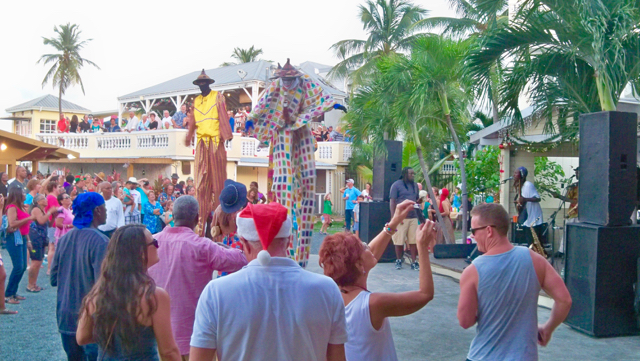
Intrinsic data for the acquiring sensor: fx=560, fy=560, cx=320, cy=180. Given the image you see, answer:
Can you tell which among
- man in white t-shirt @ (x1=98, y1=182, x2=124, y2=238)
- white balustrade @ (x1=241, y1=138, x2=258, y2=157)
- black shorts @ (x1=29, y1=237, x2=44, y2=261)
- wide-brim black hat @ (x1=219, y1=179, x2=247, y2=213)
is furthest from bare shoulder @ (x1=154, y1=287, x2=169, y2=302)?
white balustrade @ (x1=241, y1=138, x2=258, y2=157)

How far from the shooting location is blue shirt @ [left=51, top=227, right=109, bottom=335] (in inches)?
151

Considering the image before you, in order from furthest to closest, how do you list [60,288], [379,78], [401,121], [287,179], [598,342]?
[379,78]
[401,121]
[598,342]
[287,179]
[60,288]

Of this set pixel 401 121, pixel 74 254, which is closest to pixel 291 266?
pixel 74 254

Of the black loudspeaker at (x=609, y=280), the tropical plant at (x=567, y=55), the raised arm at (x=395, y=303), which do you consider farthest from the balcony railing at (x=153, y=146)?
the raised arm at (x=395, y=303)

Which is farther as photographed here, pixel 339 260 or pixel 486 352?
pixel 486 352

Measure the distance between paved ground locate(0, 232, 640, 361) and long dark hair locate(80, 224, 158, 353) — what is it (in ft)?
10.1

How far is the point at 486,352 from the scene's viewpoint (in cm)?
304

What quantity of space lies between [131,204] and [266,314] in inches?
343

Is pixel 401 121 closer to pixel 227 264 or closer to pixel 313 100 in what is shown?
pixel 313 100

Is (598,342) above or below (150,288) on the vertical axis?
below

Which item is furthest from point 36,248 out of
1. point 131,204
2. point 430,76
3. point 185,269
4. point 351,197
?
point 351,197

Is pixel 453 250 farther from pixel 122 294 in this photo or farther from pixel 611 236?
pixel 122 294

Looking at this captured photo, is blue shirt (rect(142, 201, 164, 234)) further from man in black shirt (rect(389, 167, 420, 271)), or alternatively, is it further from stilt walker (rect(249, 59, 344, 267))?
stilt walker (rect(249, 59, 344, 267))

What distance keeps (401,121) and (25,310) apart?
7.52 m
